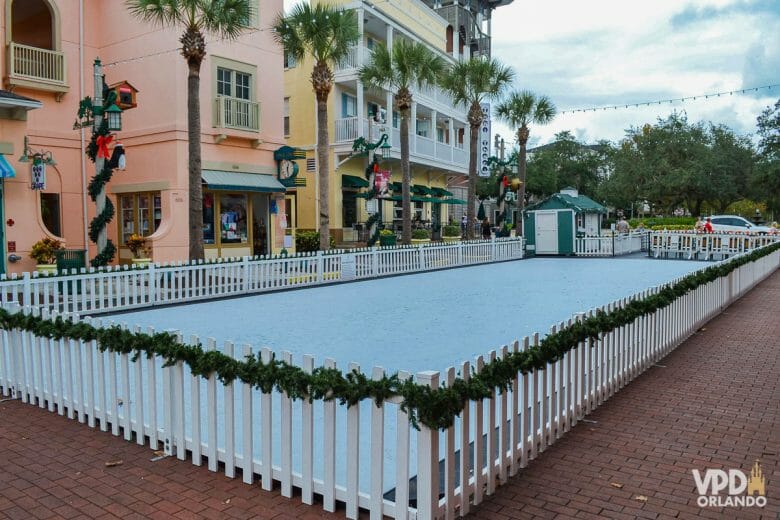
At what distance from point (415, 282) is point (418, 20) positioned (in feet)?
64.8

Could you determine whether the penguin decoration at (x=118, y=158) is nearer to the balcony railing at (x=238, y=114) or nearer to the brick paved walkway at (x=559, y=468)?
the balcony railing at (x=238, y=114)

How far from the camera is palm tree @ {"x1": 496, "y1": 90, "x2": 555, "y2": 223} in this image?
102 ft

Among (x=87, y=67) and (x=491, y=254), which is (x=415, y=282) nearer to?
(x=491, y=254)

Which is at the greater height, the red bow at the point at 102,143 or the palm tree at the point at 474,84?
the palm tree at the point at 474,84

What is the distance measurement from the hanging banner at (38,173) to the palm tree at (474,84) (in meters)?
15.9

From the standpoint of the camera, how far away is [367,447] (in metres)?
4.94

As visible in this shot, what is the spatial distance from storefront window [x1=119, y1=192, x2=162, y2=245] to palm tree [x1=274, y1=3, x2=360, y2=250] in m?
5.24

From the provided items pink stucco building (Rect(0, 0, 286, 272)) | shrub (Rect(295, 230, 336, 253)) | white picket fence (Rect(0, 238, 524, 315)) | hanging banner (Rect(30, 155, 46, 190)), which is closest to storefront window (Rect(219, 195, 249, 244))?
pink stucco building (Rect(0, 0, 286, 272))

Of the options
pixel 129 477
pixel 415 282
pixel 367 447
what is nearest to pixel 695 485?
pixel 367 447

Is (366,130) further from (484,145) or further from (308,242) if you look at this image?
(484,145)

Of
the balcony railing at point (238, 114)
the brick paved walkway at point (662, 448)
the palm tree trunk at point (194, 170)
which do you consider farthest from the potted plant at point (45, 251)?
the brick paved walkway at point (662, 448)

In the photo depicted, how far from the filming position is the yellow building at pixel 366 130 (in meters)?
26.3

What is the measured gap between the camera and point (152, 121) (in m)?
19.0

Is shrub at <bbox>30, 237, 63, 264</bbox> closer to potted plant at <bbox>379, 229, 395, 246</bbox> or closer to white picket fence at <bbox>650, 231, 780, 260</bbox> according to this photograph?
potted plant at <bbox>379, 229, 395, 246</bbox>
